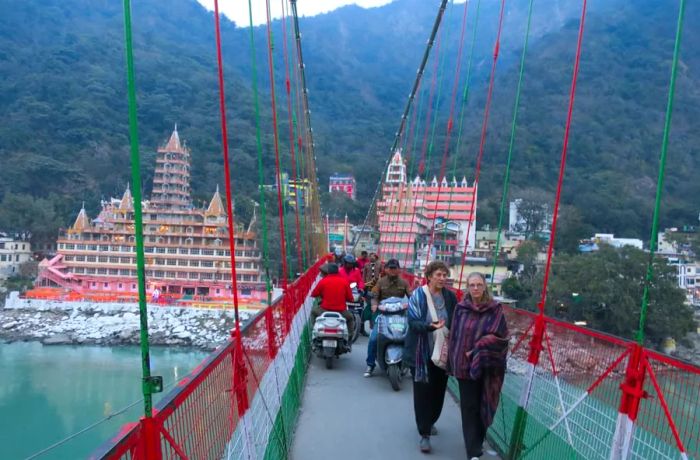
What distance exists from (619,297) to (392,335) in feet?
75.0

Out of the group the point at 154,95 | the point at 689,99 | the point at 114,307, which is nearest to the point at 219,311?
the point at 114,307

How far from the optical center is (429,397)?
2.79 meters

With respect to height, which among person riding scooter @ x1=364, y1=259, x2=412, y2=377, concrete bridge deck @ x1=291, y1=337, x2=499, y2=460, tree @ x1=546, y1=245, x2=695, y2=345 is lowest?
tree @ x1=546, y1=245, x2=695, y2=345

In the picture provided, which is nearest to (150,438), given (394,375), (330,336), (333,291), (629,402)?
(629,402)

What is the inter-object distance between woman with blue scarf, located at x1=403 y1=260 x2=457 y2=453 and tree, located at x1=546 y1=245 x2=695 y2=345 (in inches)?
826

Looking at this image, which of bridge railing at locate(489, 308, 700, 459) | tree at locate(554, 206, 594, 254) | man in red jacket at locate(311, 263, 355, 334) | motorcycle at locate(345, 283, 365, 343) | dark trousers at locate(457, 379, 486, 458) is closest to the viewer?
bridge railing at locate(489, 308, 700, 459)

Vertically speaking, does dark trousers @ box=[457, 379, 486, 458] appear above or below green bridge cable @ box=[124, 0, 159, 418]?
below

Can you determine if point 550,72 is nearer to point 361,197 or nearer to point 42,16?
point 361,197

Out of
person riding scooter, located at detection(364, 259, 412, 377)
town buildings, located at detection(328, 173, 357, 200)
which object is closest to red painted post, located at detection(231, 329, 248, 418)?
person riding scooter, located at detection(364, 259, 412, 377)

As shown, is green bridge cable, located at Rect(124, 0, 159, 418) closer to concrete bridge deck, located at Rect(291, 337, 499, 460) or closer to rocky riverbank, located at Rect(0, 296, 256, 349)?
concrete bridge deck, located at Rect(291, 337, 499, 460)

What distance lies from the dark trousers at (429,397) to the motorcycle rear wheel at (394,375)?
0.98m

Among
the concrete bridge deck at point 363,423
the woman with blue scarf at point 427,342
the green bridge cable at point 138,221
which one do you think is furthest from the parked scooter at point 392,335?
the green bridge cable at point 138,221

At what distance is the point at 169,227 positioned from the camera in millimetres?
42844

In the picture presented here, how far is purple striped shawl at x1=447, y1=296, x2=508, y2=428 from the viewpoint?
7.72 ft
